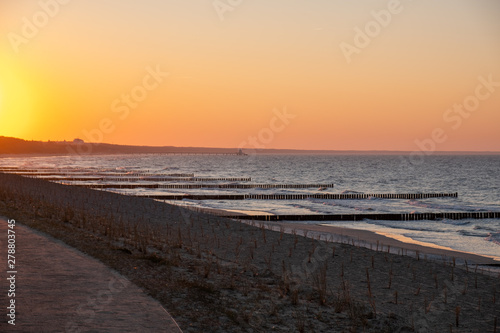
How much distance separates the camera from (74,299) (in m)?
8.66

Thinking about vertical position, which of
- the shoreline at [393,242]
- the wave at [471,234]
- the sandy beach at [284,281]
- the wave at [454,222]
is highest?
the sandy beach at [284,281]

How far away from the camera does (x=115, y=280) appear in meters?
10.1

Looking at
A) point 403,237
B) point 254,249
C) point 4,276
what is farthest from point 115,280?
point 403,237

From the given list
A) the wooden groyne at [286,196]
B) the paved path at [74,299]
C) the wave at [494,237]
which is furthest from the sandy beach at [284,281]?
the wooden groyne at [286,196]

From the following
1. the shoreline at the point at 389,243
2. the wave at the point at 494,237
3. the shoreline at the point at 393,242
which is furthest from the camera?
the wave at the point at 494,237

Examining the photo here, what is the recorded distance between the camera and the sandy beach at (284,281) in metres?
9.23

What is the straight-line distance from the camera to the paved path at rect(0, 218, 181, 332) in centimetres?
744

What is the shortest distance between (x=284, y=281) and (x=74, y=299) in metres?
4.76

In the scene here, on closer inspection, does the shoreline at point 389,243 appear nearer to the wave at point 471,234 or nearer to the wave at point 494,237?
the wave at point 494,237

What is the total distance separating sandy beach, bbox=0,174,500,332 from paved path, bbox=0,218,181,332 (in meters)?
0.52

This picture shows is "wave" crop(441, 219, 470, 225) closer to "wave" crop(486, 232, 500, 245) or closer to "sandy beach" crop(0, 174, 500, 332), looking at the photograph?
"wave" crop(486, 232, 500, 245)

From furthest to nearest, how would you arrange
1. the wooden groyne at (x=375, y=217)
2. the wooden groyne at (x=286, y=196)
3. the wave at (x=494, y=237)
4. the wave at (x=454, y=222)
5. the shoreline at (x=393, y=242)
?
the wooden groyne at (x=286, y=196) < the wave at (x=454, y=222) < the wooden groyne at (x=375, y=217) < the wave at (x=494, y=237) < the shoreline at (x=393, y=242)

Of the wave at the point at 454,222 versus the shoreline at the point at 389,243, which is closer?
the shoreline at the point at 389,243

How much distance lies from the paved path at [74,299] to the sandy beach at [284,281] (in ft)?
1.70
